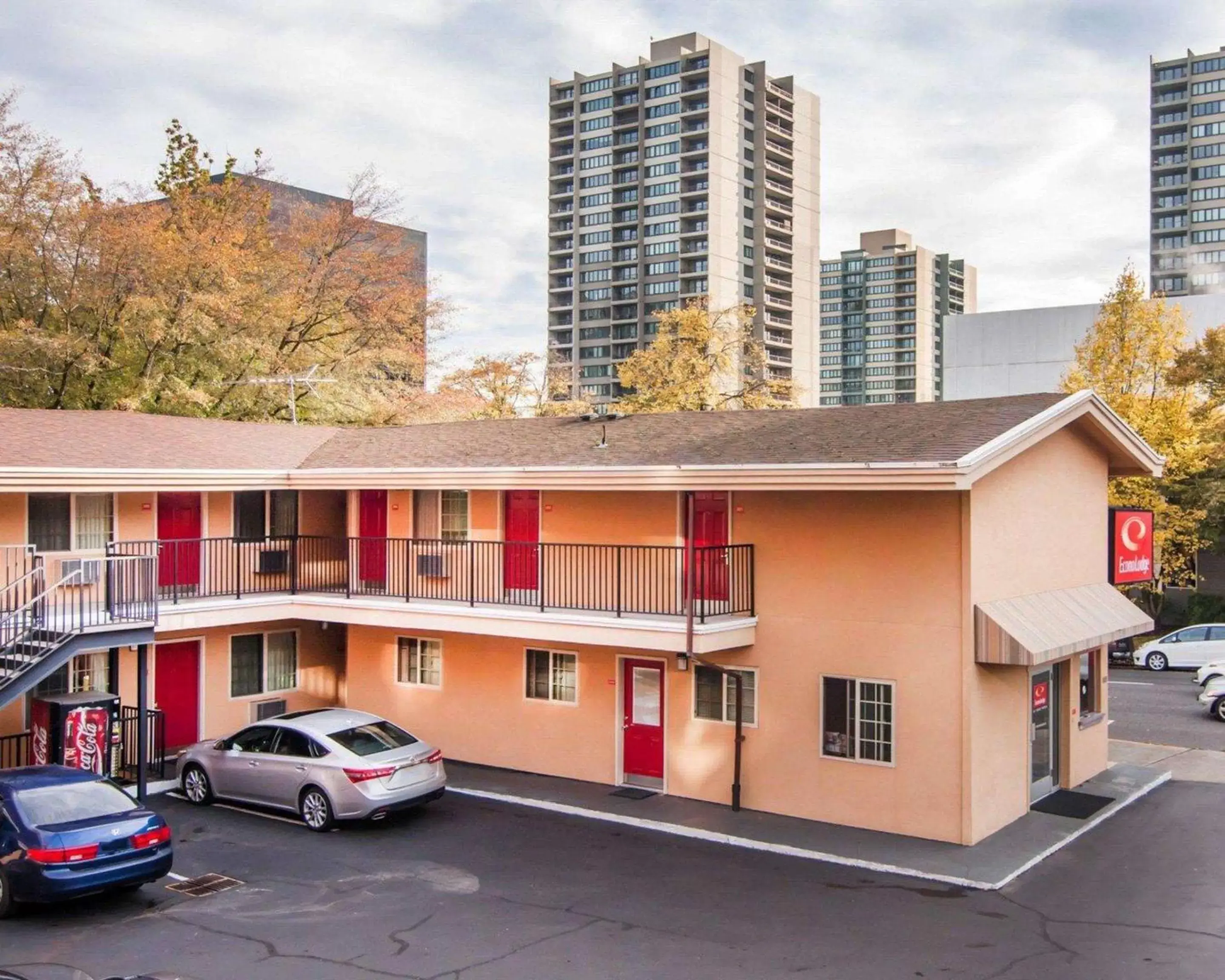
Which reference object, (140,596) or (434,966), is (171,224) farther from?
(434,966)

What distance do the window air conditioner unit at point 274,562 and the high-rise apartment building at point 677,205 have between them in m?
93.1

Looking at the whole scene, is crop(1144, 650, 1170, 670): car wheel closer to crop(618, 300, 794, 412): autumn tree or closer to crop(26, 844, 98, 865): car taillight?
crop(618, 300, 794, 412): autumn tree

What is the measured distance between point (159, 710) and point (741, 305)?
117 ft

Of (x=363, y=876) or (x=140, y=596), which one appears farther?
(x=140, y=596)

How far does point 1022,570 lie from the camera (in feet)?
55.0

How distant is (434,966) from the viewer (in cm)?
1101

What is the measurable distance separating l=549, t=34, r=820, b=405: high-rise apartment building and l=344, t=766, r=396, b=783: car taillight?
322 feet

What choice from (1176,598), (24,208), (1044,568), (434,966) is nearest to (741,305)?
(1176,598)

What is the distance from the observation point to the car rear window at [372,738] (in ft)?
52.6

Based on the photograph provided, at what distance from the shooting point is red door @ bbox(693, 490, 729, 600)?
17.0 metres

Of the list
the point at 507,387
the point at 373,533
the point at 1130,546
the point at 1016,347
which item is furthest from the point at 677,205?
the point at 1130,546

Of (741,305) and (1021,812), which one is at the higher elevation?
(741,305)

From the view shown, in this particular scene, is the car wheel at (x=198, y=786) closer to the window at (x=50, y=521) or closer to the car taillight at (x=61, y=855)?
the window at (x=50, y=521)

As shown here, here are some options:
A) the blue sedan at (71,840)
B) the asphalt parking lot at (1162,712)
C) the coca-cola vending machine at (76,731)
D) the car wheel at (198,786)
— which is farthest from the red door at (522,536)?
the asphalt parking lot at (1162,712)
